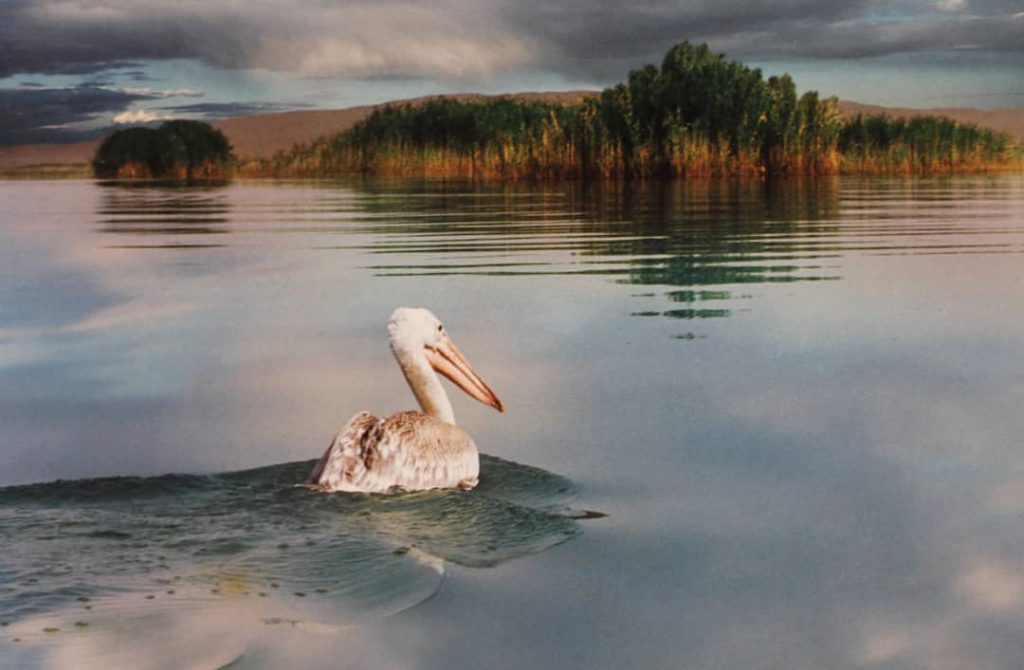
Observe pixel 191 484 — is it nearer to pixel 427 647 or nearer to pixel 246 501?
pixel 246 501

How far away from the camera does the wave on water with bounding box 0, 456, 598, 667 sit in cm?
469

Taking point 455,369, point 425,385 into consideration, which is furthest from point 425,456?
point 455,369

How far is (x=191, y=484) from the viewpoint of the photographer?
650 cm

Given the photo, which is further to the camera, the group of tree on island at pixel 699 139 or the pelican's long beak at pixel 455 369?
the group of tree on island at pixel 699 139

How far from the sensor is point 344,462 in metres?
6.50

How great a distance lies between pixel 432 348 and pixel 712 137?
95.3ft

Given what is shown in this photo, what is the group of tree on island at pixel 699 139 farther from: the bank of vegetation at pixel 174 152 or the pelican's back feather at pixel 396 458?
the pelican's back feather at pixel 396 458

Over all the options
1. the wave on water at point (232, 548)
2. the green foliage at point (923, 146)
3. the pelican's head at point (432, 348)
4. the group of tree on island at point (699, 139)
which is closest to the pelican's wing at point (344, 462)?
the wave on water at point (232, 548)

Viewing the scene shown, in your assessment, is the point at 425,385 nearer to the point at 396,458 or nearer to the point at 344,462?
the point at 396,458

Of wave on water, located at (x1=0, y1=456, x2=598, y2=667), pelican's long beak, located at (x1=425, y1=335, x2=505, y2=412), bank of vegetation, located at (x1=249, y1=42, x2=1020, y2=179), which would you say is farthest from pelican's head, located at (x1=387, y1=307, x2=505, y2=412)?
bank of vegetation, located at (x1=249, y1=42, x2=1020, y2=179)

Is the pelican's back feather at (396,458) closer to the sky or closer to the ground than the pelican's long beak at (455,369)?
closer to the ground

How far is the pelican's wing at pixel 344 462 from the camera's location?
647 cm

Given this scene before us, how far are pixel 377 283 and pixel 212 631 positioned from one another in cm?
861

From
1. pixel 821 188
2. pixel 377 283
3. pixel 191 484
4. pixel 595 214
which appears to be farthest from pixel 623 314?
pixel 821 188
